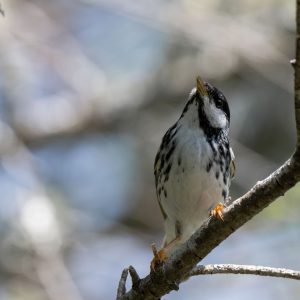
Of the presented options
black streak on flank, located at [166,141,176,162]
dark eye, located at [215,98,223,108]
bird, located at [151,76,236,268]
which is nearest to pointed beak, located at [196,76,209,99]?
bird, located at [151,76,236,268]

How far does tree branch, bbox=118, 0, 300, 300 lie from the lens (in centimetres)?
311

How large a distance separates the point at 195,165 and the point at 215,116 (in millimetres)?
489

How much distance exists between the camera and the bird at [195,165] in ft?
17.1

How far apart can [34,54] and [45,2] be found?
926mm

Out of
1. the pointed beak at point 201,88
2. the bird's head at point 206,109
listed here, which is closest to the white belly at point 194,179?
the bird's head at point 206,109

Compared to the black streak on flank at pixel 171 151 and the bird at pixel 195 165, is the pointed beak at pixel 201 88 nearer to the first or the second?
the bird at pixel 195 165

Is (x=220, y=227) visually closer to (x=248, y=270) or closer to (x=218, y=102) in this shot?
(x=248, y=270)

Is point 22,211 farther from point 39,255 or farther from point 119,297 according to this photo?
point 119,297

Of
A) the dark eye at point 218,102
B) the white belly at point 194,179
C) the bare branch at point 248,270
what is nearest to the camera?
the bare branch at point 248,270

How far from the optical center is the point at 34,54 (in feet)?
30.3

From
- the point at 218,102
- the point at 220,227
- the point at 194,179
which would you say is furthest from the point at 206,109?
the point at 220,227

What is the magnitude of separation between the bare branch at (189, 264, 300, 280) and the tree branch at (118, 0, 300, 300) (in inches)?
4.1

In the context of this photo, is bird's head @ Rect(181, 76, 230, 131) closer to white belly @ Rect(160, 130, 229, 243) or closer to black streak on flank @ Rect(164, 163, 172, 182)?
white belly @ Rect(160, 130, 229, 243)

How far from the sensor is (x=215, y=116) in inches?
218
